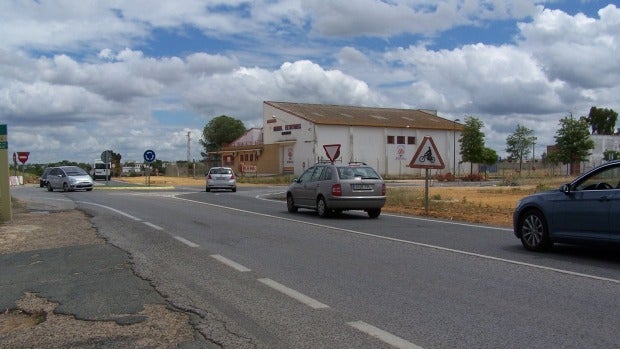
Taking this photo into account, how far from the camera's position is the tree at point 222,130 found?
121 metres

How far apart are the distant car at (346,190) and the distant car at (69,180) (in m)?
24.4

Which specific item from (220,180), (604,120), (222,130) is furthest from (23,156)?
(604,120)

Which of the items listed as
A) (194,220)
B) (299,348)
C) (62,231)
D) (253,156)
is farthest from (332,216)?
(253,156)

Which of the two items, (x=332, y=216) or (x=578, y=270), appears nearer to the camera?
(x=578, y=270)

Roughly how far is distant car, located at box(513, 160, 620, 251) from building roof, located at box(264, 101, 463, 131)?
206 ft

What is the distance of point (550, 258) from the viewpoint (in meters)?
10.0

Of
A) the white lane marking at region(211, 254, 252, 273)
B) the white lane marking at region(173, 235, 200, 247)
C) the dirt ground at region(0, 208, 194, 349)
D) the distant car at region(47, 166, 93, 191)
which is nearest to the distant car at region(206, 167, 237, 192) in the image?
the distant car at region(47, 166, 93, 191)

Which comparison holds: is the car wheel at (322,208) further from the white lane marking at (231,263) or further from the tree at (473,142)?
the tree at (473,142)

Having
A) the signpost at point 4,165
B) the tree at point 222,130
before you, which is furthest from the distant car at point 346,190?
the tree at point 222,130

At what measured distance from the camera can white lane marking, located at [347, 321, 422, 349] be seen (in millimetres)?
5340

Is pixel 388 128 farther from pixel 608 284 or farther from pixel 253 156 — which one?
pixel 608 284

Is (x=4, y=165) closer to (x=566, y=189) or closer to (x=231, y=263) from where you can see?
(x=231, y=263)

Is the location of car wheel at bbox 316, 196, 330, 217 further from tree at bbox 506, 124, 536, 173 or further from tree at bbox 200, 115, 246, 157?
tree at bbox 200, 115, 246, 157

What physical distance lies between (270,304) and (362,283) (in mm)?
1587
